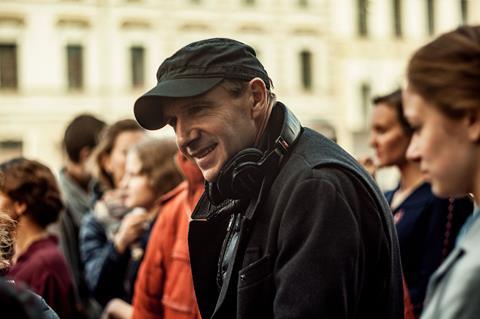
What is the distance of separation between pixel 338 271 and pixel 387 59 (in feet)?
117

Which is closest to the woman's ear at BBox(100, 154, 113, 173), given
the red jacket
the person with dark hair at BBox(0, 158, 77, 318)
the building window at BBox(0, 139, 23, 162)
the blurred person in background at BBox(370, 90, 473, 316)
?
the person with dark hair at BBox(0, 158, 77, 318)

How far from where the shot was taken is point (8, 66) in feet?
105

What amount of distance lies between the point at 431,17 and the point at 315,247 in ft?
121

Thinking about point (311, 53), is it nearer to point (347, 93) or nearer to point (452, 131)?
point (347, 93)

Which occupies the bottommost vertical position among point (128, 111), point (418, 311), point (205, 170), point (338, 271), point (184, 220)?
point (128, 111)

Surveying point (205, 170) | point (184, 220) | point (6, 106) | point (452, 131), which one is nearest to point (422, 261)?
point (184, 220)

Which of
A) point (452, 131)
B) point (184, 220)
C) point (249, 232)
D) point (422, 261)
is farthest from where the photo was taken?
point (422, 261)

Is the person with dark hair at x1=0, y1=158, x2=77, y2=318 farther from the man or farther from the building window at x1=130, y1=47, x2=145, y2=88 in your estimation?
the building window at x1=130, y1=47, x2=145, y2=88

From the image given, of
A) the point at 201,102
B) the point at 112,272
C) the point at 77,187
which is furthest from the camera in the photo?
the point at 77,187

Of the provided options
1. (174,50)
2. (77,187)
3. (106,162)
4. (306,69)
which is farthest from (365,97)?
(106,162)

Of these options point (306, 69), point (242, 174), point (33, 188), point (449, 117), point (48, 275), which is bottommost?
point (306, 69)

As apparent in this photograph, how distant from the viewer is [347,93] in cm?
3650

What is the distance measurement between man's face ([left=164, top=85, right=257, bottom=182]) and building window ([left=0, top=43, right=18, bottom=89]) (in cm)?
3026

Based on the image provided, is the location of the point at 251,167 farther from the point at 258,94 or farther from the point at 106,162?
the point at 106,162
